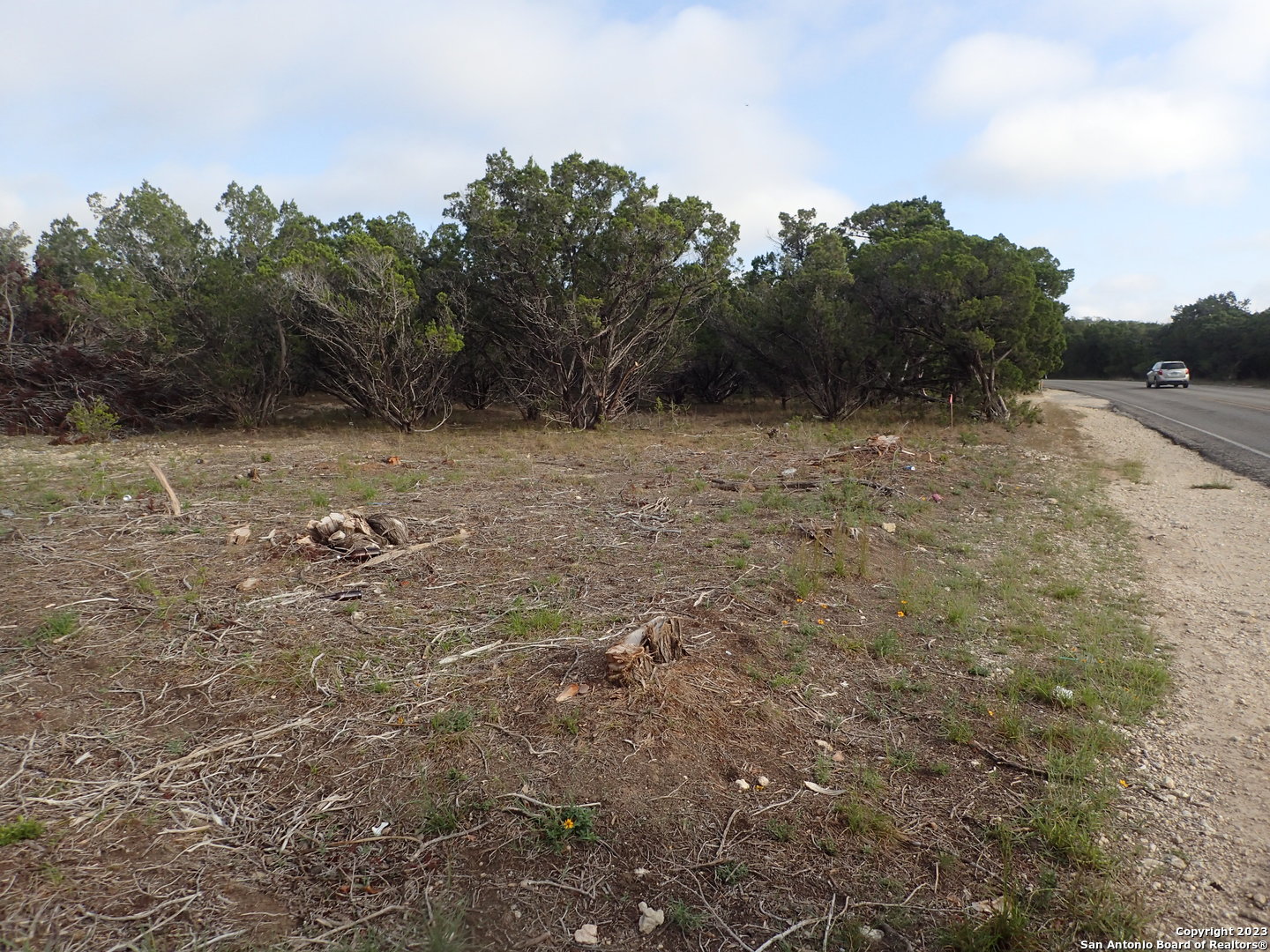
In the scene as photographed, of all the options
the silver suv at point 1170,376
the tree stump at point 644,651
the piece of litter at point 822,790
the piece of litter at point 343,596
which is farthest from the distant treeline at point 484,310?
the silver suv at point 1170,376

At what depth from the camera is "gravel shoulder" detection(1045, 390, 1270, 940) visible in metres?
2.65

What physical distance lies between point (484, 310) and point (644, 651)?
15537mm

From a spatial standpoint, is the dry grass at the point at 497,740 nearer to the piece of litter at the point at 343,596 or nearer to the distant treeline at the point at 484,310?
the piece of litter at the point at 343,596

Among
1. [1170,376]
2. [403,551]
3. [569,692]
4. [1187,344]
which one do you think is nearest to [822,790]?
[569,692]

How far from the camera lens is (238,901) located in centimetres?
253

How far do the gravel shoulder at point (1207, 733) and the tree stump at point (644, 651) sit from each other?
226cm

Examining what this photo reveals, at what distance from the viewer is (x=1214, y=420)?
1675cm

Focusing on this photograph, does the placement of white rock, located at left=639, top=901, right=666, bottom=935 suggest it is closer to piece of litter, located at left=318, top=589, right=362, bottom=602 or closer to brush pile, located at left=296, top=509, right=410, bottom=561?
piece of litter, located at left=318, top=589, right=362, bottom=602

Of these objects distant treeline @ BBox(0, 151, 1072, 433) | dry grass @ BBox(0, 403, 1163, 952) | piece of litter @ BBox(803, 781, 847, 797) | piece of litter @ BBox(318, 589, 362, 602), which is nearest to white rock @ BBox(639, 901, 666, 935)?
dry grass @ BBox(0, 403, 1163, 952)

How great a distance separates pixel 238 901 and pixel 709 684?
236cm

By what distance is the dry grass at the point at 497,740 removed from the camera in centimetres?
255

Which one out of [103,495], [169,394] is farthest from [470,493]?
[169,394]

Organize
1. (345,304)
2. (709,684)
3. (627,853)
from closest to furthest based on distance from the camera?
(627,853)
(709,684)
(345,304)

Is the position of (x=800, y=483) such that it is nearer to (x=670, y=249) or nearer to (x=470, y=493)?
(x=470, y=493)
